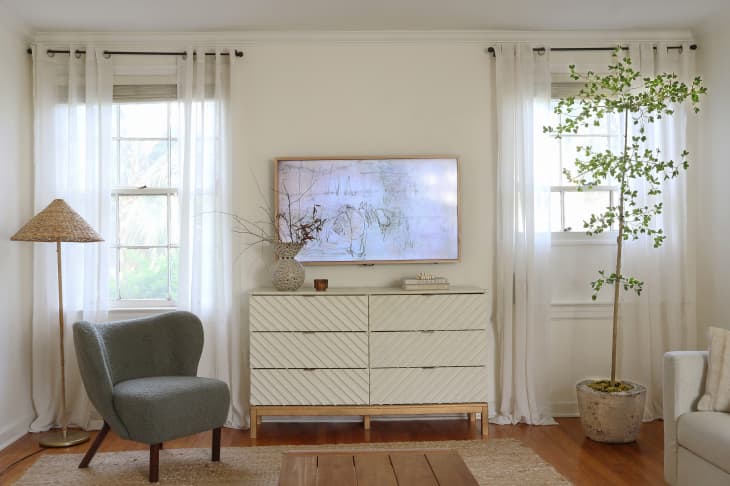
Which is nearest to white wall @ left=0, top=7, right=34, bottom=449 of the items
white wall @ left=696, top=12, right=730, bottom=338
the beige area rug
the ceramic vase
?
the beige area rug

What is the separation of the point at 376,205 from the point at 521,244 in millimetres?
1013

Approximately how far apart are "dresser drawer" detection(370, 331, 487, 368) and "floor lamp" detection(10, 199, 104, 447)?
1.87 m

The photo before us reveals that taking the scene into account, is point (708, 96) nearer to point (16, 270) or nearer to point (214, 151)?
point (214, 151)

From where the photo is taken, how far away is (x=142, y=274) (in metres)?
4.70

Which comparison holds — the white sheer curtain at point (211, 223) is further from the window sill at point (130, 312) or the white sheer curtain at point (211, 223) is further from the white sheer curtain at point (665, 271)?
the white sheer curtain at point (665, 271)

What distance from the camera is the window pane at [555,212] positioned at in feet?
15.8

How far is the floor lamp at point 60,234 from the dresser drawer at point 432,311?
1.83 m

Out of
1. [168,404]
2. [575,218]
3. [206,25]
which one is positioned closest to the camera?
[168,404]

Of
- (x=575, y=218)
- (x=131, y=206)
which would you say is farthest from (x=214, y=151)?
(x=575, y=218)

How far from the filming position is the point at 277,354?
4246 millimetres

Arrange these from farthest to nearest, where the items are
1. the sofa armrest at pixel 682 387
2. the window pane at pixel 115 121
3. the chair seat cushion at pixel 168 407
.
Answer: the window pane at pixel 115 121, the chair seat cushion at pixel 168 407, the sofa armrest at pixel 682 387

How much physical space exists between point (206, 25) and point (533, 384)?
3224 millimetres

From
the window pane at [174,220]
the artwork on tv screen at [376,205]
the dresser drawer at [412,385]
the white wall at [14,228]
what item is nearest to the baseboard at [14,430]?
the white wall at [14,228]

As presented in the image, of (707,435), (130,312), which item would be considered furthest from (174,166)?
(707,435)
